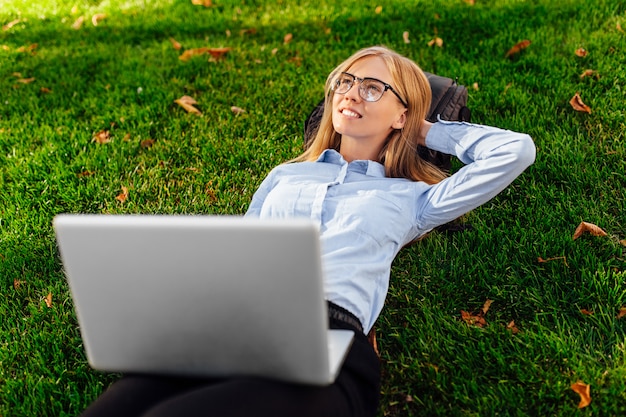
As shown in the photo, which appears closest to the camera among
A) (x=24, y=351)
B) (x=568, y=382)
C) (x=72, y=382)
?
(x=568, y=382)

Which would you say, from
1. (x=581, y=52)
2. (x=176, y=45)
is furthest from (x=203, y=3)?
(x=581, y=52)

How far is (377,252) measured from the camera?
2.72 meters

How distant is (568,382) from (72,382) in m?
2.05

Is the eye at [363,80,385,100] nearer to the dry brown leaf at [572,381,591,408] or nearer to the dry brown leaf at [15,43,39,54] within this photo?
the dry brown leaf at [572,381,591,408]

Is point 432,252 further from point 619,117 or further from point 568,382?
point 619,117

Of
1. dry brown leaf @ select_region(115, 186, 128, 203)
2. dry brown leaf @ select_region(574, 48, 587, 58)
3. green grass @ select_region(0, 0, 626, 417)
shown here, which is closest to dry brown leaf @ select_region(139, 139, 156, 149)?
green grass @ select_region(0, 0, 626, 417)

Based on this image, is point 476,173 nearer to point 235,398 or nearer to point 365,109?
point 365,109

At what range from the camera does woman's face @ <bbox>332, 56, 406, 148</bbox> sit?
3002 millimetres

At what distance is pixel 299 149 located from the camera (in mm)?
4320

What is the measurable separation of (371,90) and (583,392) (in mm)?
1546

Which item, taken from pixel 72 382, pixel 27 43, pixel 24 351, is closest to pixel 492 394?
pixel 72 382

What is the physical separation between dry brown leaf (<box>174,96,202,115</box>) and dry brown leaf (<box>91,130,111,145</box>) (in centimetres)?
57

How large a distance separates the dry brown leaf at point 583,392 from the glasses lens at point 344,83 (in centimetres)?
157

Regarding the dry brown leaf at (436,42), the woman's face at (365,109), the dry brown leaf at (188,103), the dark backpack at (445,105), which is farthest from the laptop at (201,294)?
the dry brown leaf at (436,42)
